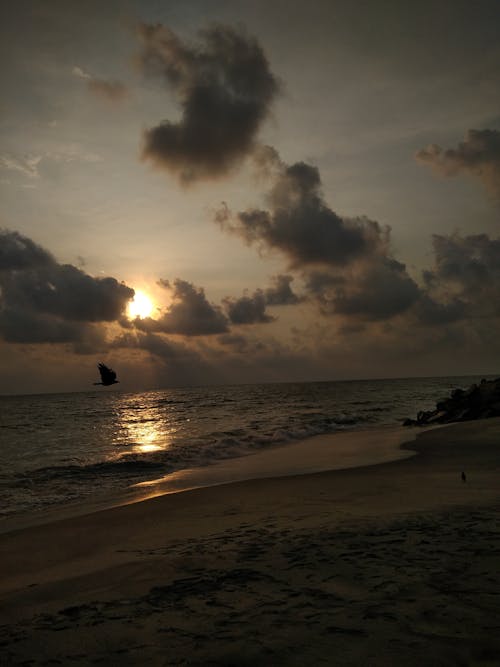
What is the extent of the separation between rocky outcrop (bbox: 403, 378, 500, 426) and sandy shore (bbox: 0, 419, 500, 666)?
77.5 ft

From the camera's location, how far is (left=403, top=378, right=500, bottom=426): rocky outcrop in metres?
31.6

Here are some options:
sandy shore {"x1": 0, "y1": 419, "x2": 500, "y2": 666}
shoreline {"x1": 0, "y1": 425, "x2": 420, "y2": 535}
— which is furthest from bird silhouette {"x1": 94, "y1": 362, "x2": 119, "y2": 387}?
sandy shore {"x1": 0, "y1": 419, "x2": 500, "y2": 666}

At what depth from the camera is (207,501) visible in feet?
39.0

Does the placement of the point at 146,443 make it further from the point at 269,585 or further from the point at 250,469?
the point at 269,585

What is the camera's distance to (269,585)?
5422 mm

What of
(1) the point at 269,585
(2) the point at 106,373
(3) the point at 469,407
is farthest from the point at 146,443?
(1) the point at 269,585

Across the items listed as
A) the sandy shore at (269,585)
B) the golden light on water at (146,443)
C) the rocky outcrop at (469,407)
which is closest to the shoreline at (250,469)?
the sandy shore at (269,585)

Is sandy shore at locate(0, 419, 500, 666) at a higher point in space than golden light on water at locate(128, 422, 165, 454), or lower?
higher

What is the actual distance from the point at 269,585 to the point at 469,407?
3201cm

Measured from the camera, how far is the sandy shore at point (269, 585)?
13.4 feet

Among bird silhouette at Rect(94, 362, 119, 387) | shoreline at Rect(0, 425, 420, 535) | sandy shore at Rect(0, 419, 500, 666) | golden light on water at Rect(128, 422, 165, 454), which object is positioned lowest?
golden light on water at Rect(128, 422, 165, 454)

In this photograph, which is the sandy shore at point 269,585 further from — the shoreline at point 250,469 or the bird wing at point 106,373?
the bird wing at point 106,373

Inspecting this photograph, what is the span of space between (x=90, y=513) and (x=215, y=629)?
8.59 m

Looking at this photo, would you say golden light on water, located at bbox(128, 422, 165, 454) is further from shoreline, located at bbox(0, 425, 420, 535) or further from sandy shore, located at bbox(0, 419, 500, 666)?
sandy shore, located at bbox(0, 419, 500, 666)
